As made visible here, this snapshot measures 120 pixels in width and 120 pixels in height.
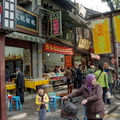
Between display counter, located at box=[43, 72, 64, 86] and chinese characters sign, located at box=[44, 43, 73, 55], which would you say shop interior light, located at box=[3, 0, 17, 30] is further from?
display counter, located at box=[43, 72, 64, 86]

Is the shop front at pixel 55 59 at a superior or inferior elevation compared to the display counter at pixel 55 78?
superior

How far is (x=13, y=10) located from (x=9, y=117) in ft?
13.6

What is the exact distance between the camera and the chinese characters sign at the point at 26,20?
970 centimetres

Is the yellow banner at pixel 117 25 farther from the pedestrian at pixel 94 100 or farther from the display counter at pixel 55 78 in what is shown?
the pedestrian at pixel 94 100

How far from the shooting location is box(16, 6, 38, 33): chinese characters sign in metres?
9.70

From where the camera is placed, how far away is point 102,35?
393 inches

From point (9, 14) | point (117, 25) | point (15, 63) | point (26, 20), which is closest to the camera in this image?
point (9, 14)

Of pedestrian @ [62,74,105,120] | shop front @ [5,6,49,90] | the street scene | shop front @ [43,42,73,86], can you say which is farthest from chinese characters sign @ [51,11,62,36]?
pedestrian @ [62,74,105,120]

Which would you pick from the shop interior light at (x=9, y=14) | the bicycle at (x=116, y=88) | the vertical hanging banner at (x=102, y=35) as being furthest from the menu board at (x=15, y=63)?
the shop interior light at (x=9, y=14)

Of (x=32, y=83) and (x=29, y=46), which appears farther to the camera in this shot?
(x=29, y=46)

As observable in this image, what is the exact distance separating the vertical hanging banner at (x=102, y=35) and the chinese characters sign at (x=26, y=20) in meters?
4.40

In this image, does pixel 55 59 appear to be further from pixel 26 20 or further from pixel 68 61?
pixel 26 20

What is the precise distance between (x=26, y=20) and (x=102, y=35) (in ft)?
17.9

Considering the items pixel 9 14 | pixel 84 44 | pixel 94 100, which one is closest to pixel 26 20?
pixel 9 14
